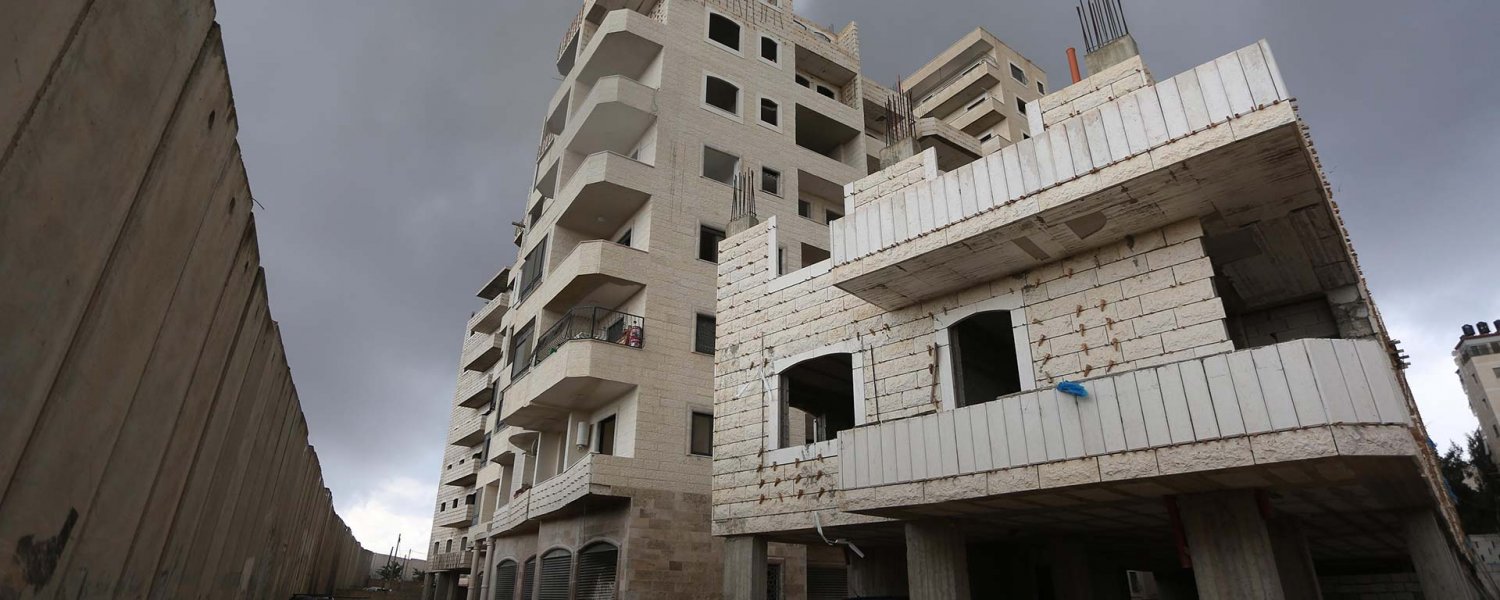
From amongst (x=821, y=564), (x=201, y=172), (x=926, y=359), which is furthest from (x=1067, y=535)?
(x=201, y=172)

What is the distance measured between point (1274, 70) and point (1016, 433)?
17.2 feet

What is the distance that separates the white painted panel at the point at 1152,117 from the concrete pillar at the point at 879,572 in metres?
9.81

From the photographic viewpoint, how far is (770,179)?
26.6 metres

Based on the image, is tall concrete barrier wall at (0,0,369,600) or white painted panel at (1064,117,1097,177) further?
white painted panel at (1064,117,1097,177)

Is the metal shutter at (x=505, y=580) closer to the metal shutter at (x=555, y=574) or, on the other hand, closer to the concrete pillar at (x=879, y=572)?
the metal shutter at (x=555, y=574)

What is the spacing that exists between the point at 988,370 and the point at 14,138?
13890mm

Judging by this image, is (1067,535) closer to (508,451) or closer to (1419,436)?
(1419,436)

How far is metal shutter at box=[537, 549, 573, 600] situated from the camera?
21.3m

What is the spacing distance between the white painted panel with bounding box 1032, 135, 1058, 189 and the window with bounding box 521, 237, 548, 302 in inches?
771

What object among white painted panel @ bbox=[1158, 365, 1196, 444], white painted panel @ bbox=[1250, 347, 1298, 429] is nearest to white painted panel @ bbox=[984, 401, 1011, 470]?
white painted panel @ bbox=[1158, 365, 1196, 444]

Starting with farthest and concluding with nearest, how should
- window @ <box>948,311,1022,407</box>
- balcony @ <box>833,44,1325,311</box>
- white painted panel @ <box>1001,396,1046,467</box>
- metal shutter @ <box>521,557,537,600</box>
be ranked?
metal shutter @ <box>521,557,537,600</box>
window @ <box>948,311,1022,407</box>
white painted panel @ <box>1001,396,1046,467</box>
balcony @ <box>833,44,1325,311</box>

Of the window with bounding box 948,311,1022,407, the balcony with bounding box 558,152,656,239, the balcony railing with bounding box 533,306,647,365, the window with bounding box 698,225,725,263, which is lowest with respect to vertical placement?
the window with bounding box 948,311,1022,407

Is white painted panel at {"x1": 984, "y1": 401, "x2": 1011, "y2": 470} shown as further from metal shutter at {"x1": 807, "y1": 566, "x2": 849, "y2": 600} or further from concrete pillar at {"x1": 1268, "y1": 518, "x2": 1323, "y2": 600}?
metal shutter at {"x1": 807, "y1": 566, "x2": 849, "y2": 600}

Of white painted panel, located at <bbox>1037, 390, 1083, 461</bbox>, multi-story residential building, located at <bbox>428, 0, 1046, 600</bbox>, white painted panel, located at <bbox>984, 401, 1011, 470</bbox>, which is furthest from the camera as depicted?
multi-story residential building, located at <bbox>428, 0, 1046, 600</bbox>
